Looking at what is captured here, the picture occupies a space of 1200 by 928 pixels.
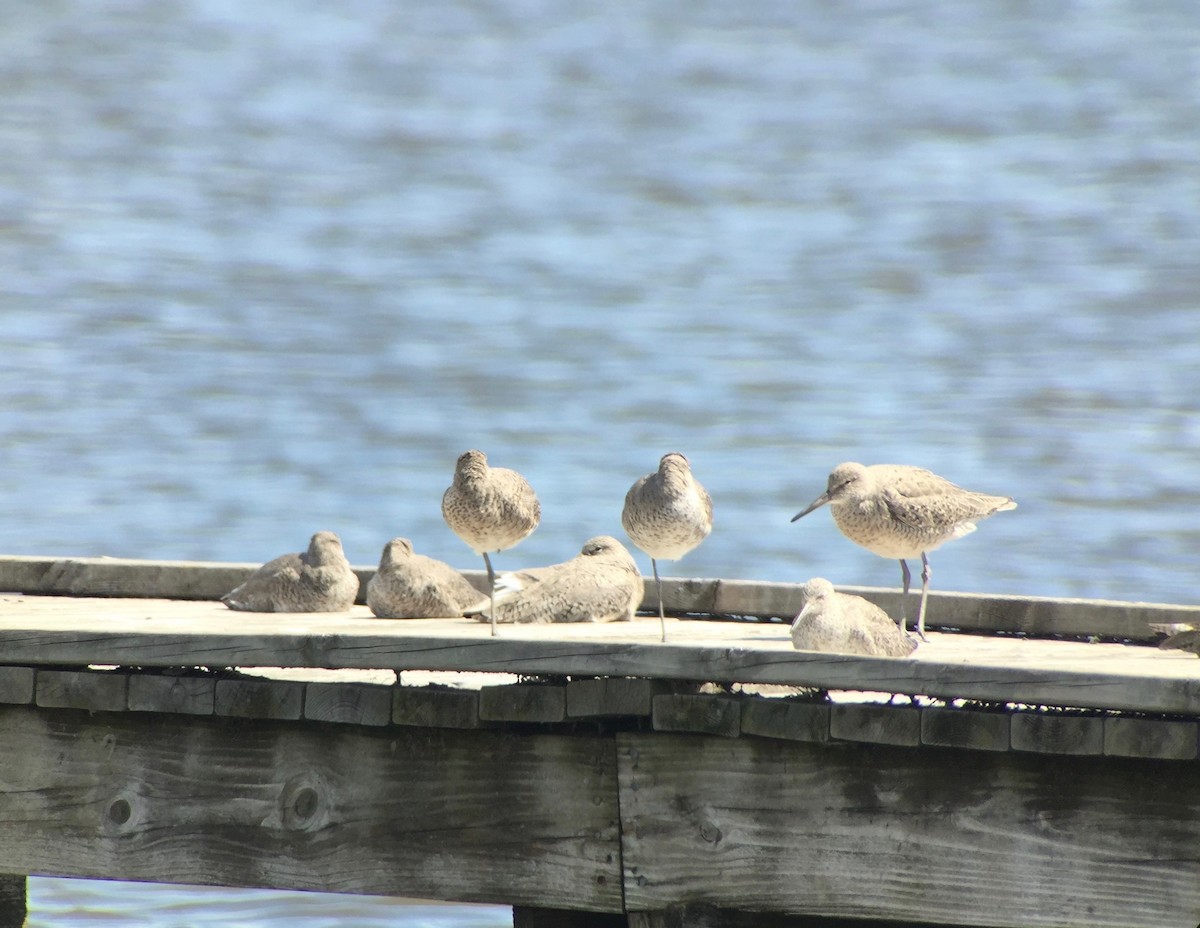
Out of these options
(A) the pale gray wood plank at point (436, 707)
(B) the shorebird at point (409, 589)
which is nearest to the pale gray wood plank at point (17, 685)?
(A) the pale gray wood plank at point (436, 707)

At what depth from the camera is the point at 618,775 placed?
5035 mm

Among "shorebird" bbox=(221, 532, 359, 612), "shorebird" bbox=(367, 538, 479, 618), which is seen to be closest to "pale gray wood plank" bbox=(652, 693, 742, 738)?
"shorebird" bbox=(367, 538, 479, 618)

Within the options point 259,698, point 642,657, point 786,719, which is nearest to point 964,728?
point 786,719

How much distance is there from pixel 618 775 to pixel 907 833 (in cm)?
81

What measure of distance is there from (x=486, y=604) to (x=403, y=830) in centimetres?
161

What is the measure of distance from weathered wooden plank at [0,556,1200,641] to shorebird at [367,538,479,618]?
454 millimetres

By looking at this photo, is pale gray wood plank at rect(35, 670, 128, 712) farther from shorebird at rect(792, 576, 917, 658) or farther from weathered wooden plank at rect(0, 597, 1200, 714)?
shorebird at rect(792, 576, 917, 658)

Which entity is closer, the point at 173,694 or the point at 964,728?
the point at 964,728

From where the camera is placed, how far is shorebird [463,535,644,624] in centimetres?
643

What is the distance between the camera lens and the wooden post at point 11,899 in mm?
6477

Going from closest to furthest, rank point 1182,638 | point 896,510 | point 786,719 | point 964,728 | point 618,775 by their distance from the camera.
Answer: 1. point 964,728
2. point 786,719
3. point 618,775
4. point 1182,638
5. point 896,510

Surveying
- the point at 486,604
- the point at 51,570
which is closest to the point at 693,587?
the point at 486,604

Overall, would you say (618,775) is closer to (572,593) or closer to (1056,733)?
(1056,733)

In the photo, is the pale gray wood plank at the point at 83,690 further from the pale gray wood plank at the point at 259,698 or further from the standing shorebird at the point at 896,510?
the standing shorebird at the point at 896,510
